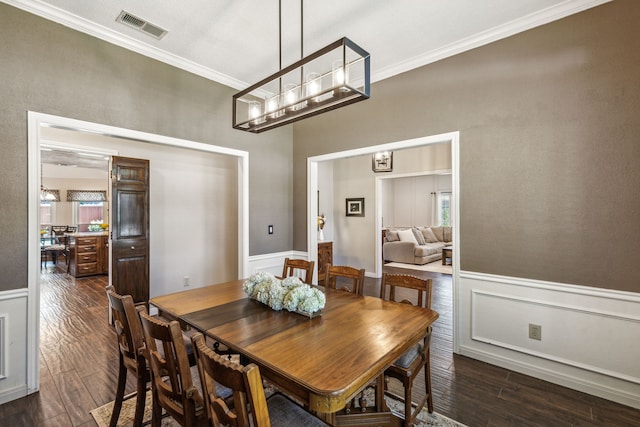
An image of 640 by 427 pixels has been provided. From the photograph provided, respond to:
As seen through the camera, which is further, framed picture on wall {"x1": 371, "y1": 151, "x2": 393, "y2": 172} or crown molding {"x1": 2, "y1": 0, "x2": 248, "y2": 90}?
framed picture on wall {"x1": 371, "y1": 151, "x2": 393, "y2": 172}

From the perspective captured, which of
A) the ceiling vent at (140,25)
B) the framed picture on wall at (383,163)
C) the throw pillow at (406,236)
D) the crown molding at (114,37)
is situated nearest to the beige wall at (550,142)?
the crown molding at (114,37)

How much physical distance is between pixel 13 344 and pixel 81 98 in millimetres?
2014

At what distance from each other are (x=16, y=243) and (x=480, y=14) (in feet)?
13.3

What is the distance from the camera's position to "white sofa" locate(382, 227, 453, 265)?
8.18 m

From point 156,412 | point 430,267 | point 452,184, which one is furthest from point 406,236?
point 156,412

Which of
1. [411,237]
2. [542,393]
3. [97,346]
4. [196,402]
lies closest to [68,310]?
[97,346]

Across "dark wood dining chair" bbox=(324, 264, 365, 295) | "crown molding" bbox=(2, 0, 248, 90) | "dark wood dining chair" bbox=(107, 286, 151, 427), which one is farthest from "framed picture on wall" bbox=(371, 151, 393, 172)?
"dark wood dining chair" bbox=(107, 286, 151, 427)

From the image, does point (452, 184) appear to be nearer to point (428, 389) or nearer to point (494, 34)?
point (494, 34)

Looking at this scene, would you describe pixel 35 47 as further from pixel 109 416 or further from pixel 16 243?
pixel 109 416

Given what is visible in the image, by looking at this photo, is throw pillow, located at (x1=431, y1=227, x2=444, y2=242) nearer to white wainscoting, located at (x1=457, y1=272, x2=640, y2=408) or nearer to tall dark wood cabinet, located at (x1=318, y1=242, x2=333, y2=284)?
tall dark wood cabinet, located at (x1=318, y1=242, x2=333, y2=284)

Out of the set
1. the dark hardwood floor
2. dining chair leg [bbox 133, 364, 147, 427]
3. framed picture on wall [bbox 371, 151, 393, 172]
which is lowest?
the dark hardwood floor

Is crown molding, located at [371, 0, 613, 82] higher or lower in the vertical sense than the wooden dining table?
higher

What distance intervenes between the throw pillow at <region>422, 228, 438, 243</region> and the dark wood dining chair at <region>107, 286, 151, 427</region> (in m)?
8.49

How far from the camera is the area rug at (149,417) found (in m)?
2.01
